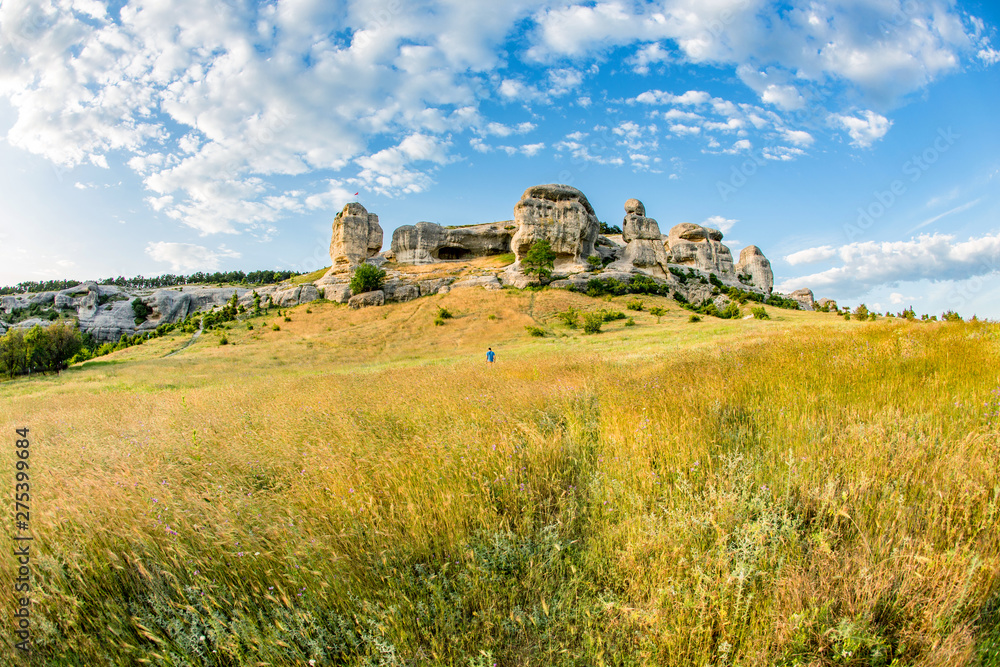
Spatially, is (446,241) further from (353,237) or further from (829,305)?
(829,305)

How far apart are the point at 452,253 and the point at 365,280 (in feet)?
63.4

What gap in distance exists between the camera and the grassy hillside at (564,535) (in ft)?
6.69

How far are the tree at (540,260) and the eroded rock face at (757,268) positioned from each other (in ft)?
136

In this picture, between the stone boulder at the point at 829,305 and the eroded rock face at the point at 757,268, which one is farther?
the eroded rock face at the point at 757,268

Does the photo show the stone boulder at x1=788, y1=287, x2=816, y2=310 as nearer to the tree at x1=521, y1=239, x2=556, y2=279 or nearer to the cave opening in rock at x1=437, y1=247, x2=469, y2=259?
the tree at x1=521, y1=239, x2=556, y2=279

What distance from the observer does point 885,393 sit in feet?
13.8

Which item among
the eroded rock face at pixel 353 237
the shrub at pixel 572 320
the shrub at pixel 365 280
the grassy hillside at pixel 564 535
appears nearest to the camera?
the grassy hillside at pixel 564 535

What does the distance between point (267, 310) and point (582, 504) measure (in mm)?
59421

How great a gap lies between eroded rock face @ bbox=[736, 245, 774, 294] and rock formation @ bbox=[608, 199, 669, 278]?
22432 mm

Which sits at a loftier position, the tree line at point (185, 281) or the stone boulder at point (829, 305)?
the tree line at point (185, 281)

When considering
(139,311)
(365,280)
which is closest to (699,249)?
(365,280)

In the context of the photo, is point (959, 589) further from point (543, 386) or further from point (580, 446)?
point (543, 386)

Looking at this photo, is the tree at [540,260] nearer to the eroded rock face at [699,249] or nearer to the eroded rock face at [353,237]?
the eroded rock face at [699,249]

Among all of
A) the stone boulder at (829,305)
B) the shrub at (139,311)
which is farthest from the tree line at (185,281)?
the stone boulder at (829,305)
